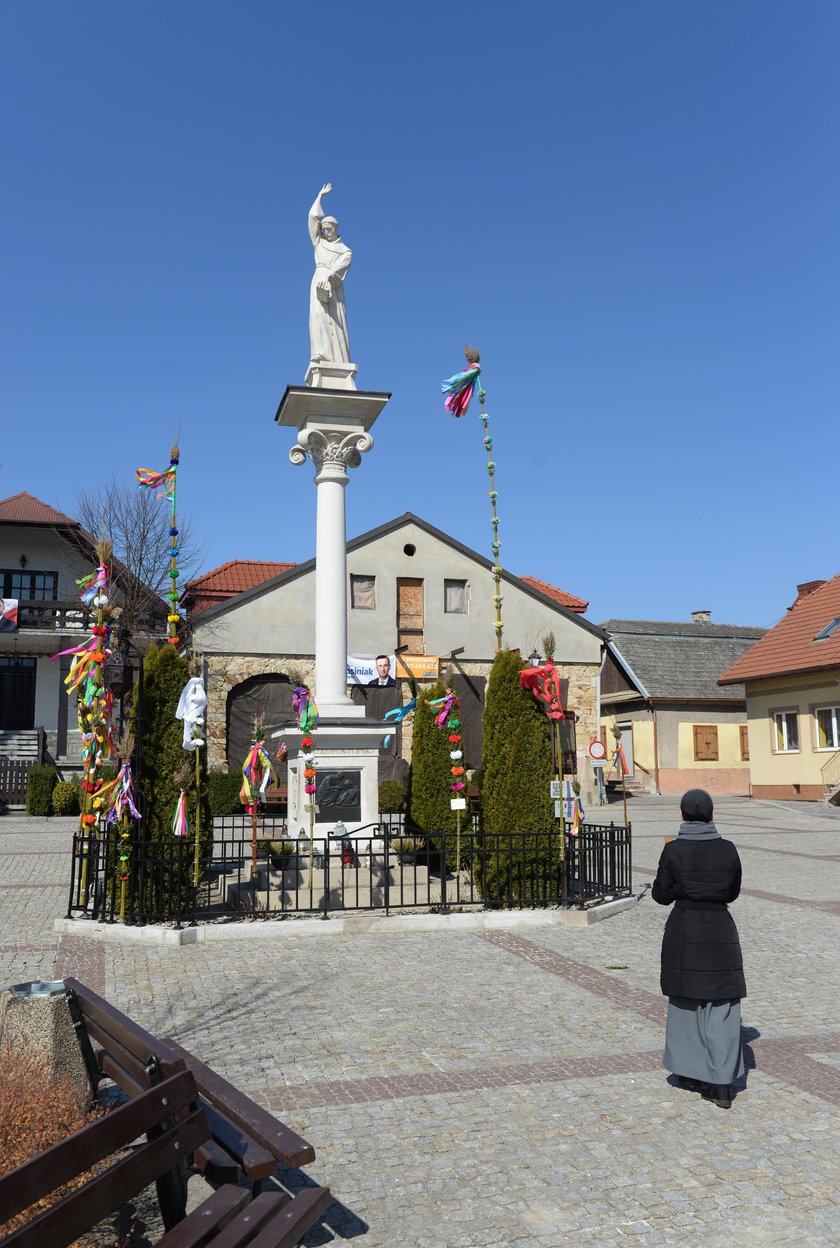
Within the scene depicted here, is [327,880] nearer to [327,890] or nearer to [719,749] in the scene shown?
[327,890]

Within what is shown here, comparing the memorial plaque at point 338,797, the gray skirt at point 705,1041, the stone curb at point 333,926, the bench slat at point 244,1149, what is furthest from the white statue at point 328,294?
the bench slat at point 244,1149

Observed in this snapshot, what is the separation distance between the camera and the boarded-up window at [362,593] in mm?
30219

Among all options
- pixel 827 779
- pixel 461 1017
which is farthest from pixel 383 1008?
pixel 827 779

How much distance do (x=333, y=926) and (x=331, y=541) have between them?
6.29 meters

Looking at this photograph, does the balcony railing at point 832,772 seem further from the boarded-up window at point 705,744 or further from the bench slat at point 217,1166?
the bench slat at point 217,1166

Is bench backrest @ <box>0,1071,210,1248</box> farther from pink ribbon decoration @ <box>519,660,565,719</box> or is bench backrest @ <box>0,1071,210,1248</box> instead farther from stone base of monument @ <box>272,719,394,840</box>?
stone base of monument @ <box>272,719,394,840</box>

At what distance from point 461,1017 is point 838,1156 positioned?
3009 mm

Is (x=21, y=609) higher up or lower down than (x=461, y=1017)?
higher up

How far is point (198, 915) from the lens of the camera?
10.5 meters

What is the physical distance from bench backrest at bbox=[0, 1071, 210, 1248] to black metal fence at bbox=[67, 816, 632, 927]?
20.2 feet

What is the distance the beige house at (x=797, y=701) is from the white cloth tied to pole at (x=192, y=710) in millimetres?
23648

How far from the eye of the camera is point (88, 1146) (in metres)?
Answer: 2.85

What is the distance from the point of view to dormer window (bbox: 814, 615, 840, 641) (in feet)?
104

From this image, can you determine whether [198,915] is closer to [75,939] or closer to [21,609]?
[75,939]
